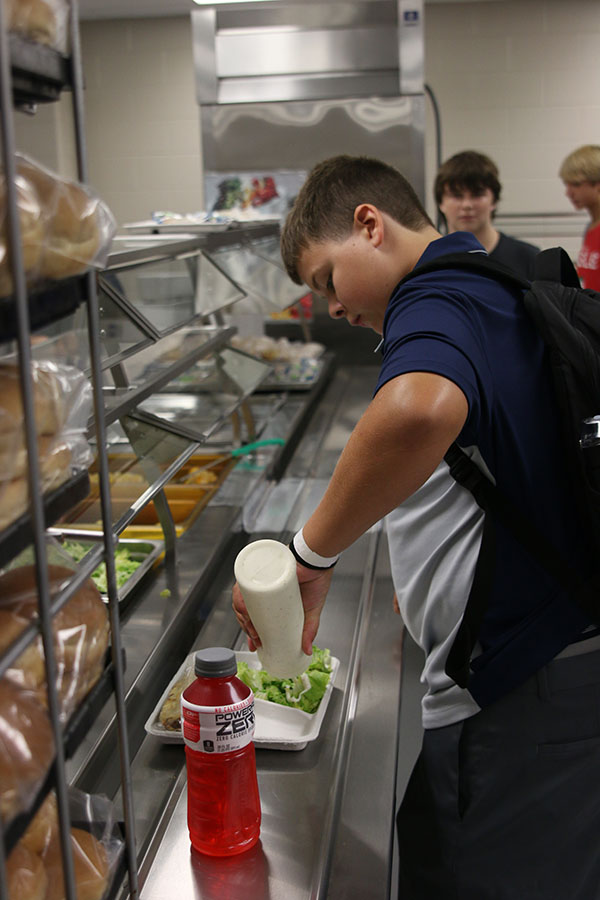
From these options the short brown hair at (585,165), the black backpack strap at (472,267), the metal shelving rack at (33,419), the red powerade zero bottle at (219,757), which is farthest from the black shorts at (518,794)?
the short brown hair at (585,165)

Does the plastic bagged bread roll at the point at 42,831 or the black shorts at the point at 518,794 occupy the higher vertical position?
the plastic bagged bread roll at the point at 42,831

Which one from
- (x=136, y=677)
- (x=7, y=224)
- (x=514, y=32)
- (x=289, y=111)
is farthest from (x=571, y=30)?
(x=7, y=224)

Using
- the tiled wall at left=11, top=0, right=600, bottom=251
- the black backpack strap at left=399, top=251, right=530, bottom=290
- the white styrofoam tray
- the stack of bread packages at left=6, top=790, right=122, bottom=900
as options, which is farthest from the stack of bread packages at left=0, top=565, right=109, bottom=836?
the tiled wall at left=11, top=0, right=600, bottom=251

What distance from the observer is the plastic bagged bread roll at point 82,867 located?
89cm

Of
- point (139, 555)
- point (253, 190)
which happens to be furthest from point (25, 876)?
point (253, 190)

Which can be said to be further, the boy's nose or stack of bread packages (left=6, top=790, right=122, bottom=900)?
the boy's nose

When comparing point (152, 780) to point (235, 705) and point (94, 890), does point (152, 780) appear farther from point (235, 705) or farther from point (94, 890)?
point (94, 890)

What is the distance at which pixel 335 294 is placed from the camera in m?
1.68

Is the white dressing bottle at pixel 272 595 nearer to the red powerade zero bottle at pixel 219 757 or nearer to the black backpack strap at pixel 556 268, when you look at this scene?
the red powerade zero bottle at pixel 219 757

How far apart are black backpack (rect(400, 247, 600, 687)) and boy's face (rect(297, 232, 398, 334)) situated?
0.16 meters

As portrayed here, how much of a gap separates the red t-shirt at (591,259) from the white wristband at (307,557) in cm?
364

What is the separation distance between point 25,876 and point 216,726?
471mm

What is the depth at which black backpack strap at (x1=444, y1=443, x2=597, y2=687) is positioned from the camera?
4.76ft

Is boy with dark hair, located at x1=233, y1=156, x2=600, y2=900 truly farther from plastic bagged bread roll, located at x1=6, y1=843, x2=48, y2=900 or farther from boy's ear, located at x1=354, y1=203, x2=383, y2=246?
plastic bagged bread roll, located at x1=6, y1=843, x2=48, y2=900
